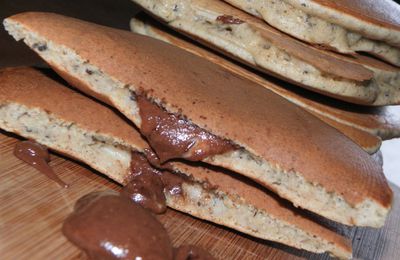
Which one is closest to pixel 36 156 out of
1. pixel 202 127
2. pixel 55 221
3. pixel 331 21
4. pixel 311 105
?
pixel 55 221

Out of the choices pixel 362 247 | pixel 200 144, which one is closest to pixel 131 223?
pixel 200 144

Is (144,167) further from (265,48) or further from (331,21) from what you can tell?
(331,21)

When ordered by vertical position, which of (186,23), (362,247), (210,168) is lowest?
(362,247)

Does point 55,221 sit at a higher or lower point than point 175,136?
lower

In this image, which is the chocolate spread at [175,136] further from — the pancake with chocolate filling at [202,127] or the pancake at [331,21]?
the pancake at [331,21]

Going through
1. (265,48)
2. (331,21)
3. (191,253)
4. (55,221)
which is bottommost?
(191,253)

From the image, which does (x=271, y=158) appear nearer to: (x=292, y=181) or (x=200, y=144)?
(x=292, y=181)
